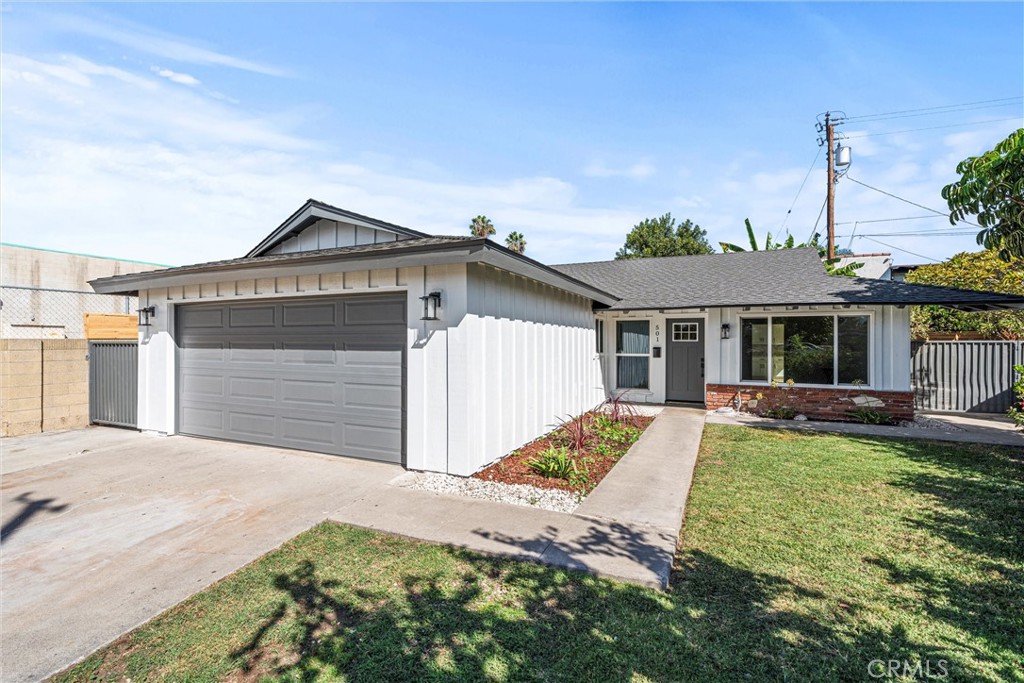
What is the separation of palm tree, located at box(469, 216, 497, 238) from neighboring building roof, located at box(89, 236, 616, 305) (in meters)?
18.5

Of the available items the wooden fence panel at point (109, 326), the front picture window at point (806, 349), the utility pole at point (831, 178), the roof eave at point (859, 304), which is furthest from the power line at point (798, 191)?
the wooden fence panel at point (109, 326)

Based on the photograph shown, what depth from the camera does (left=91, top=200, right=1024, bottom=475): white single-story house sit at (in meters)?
5.83

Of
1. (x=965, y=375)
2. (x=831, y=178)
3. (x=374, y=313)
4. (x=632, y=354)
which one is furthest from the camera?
(x=831, y=178)

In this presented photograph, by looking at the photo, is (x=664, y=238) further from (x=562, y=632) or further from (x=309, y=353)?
(x=562, y=632)

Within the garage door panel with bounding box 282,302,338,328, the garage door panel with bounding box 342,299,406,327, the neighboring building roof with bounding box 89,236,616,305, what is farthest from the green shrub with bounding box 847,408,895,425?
the garage door panel with bounding box 282,302,338,328

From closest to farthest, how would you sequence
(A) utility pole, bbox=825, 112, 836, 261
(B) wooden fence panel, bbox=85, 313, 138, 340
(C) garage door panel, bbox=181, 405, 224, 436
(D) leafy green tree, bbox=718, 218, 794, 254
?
(C) garage door panel, bbox=181, 405, 224, 436
(B) wooden fence panel, bbox=85, 313, 138, 340
(A) utility pole, bbox=825, 112, 836, 261
(D) leafy green tree, bbox=718, 218, 794, 254

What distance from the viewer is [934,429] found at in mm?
8594

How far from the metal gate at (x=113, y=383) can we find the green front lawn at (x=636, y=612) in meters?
7.13

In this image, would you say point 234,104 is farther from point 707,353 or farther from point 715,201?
point 715,201

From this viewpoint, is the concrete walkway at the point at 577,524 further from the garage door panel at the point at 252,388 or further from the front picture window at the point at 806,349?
the front picture window at the point at 806,349

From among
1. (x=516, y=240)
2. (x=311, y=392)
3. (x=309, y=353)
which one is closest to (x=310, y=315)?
(x=309, y=353)

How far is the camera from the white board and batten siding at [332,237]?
307 inches

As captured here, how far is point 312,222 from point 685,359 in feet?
30.4

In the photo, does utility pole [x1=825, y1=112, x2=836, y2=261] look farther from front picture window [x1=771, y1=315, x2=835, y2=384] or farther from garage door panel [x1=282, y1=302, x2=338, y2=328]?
garage door panel [x1=282, y1=302, x2=338, y2=328]
